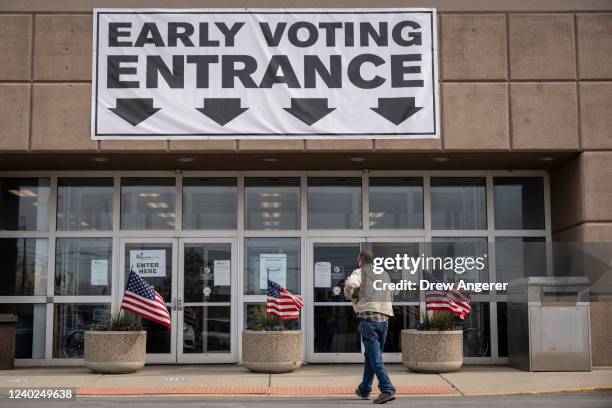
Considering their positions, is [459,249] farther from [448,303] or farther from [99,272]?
[99,272]

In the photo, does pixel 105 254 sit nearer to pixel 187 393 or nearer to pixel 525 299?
pixel 187 393

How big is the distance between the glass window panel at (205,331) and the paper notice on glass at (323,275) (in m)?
1.76

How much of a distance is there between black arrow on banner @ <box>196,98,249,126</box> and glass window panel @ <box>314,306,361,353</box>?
391 cm

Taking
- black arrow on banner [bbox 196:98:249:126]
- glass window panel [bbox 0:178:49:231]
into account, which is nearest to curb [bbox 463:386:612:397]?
black arrow on banner [bbox 196:98:249:126]

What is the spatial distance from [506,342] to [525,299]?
73.5 inches

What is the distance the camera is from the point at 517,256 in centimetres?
1530

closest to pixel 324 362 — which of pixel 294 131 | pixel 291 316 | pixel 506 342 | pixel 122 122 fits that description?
pixel 291 316

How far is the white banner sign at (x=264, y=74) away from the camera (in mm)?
13883

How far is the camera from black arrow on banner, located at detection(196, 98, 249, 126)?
13.9m

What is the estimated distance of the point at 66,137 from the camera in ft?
45.1

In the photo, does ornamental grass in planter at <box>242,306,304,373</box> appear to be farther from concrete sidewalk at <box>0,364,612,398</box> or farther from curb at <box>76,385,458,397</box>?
curb at <box>76,385,458,397</box>

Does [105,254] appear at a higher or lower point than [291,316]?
higher

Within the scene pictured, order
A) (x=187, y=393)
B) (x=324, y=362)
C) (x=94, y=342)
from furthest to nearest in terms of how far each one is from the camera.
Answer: (x=324, y=362)
(x=94, y=342)
(x=187, y=393)

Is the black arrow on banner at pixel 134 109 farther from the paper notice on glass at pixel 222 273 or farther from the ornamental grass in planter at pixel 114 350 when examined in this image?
the ornamental grass in planter at pixel 114 350
